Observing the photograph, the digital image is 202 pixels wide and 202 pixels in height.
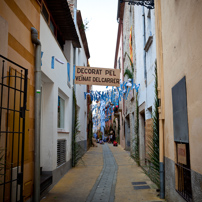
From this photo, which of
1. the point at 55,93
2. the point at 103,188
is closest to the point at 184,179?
the point at 103,188

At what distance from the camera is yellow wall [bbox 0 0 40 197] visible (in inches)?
146

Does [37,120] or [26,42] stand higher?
[26,42]

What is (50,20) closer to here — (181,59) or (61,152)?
(61,152)

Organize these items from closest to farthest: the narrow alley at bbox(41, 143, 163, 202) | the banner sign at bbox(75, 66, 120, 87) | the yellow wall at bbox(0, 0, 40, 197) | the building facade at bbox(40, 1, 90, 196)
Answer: the yellow wall at bbox(0, 0, 40, 197) → the narrow alley at bbox(41, 143, 163, 202) → the building facade at bbox(40, 1, 90, 196) → the banner sign at bbox(75, 66, 120, 87)

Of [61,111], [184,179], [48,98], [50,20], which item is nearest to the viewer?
[184,179]

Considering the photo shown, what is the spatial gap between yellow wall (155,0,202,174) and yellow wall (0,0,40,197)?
2.56 meters

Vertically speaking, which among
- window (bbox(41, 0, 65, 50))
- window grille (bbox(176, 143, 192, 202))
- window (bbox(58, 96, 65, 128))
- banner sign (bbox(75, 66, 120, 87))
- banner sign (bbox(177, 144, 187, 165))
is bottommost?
window grille (bbox(176, 143, 192, 202))

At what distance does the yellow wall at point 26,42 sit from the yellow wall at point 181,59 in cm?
256

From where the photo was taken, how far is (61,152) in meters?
7.80

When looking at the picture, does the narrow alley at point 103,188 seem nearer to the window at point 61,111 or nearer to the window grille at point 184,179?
the window grille at point 184,179

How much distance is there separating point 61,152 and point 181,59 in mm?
5308

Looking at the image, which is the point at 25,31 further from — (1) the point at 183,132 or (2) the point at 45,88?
(1) the point at 183,132

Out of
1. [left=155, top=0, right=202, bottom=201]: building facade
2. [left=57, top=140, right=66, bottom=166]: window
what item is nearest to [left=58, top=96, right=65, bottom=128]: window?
[left=57, top=140, right=66, bottom=166]: window

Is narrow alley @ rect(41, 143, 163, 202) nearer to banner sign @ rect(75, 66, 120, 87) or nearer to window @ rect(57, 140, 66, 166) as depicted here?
window @ rect(57, 140, 66, 166)
